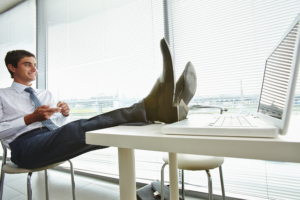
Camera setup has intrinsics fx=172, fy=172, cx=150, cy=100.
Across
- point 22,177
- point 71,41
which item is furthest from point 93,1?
point 22,177

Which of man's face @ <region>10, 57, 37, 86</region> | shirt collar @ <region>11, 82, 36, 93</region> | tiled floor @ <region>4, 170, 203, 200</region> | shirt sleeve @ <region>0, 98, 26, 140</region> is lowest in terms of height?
tiled floor @ <region>4, 170, 203, 200</region>

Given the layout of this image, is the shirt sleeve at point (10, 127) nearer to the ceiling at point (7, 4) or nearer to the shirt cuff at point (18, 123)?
the shirt cuff at point (18, 123)

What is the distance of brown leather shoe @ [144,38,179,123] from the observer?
0.61 meters

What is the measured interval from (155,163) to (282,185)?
1120 millimetres

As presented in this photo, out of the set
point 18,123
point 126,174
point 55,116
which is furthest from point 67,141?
point 55,116

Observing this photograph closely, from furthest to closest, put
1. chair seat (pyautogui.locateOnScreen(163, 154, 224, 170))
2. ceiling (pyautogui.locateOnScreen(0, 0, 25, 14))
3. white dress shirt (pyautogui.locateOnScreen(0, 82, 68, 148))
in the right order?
1. ceiling (pyautogui.locateOnScreen(0, 0, 25, 14))
2. white dress shirt (pyautogui.locateOnScreen(0, 82, 68, 148))
3. chair seat (pyautogui.locateOnScreen(163, 154, 224, 170))

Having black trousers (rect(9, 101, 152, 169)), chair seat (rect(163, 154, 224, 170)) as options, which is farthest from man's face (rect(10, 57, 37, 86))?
chair seat (rect(163, 154, 224, 170))

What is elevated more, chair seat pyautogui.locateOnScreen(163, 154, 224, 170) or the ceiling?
the ceiling

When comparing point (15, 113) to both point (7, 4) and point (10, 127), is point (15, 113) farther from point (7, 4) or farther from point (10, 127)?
point (7, 4)

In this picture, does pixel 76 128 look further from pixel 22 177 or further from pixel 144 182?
pixel 22 177

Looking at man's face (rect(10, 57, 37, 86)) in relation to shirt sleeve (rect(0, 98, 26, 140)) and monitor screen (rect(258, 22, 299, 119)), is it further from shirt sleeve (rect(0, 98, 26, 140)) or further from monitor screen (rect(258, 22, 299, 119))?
monitor screen (rect(258, 22, 299, 119))

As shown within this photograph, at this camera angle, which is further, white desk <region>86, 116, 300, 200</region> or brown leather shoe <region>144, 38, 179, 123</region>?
brown leather shoe <region>144, 38, 179, 123</region>

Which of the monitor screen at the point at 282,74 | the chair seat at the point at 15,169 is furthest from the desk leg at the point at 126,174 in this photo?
the chair seat at the point at 15,169

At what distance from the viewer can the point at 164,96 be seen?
2.27 feet
